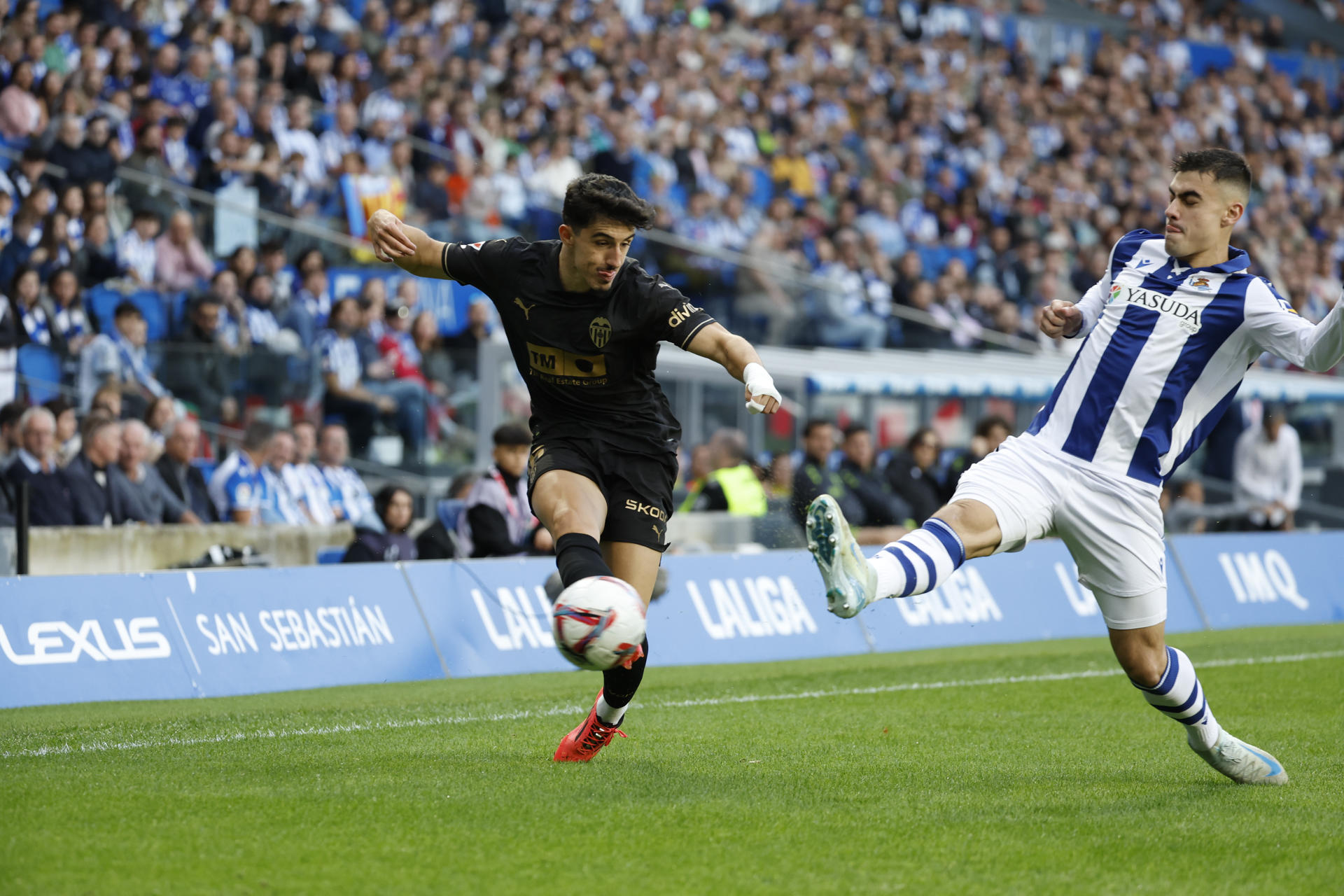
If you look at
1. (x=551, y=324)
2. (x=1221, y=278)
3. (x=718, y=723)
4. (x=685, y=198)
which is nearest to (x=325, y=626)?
(x=718, y=723)

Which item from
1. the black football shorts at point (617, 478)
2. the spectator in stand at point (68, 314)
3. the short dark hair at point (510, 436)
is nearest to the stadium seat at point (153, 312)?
the spectator in stand at point (68, 314)

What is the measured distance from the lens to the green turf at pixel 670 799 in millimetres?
4504

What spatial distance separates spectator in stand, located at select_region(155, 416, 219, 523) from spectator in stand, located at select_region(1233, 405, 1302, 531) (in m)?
11.8

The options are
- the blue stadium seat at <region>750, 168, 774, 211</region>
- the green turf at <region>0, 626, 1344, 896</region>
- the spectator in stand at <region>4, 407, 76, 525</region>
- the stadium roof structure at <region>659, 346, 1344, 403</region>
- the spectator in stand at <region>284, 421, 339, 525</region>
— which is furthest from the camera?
the blue stadium seat at <region>750, 168, 774, 211</region>

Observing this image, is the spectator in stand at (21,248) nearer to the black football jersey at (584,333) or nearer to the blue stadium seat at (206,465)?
the blue stadium seat at (206,465)

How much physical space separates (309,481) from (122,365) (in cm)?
171

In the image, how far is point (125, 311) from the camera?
1266 centimetres

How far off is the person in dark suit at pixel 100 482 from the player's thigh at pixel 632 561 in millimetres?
6251

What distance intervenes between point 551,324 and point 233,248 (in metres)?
8.37

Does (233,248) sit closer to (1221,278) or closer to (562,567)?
(562,567)

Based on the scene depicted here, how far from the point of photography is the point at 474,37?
2125cm

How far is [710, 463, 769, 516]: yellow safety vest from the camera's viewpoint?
13.4m

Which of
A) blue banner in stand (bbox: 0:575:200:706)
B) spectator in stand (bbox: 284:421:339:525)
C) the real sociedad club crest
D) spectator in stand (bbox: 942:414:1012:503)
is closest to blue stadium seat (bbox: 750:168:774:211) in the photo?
spectator in stand (bbox: 942:414:1012:503)

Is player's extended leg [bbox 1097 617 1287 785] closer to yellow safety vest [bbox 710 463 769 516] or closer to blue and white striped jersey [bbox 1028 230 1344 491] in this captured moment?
blue and white striped jersey [bbox 1028 230 1344 491]
